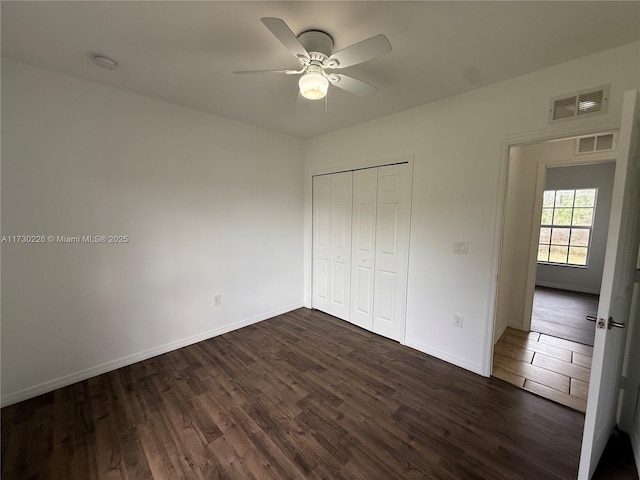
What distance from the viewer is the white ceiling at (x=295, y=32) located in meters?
1.38

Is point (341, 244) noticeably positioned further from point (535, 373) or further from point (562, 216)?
point (562, 216)

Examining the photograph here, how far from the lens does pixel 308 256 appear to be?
390cm

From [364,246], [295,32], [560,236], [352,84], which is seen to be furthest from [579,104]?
[560,236]

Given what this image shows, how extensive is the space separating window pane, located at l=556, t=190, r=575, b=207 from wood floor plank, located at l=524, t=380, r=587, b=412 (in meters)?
4.64

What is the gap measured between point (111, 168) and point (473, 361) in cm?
369

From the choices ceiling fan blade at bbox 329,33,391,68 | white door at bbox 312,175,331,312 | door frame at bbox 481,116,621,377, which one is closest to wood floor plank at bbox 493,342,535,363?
door frame at bbox 481,116,621,377

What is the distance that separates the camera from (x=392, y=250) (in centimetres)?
291

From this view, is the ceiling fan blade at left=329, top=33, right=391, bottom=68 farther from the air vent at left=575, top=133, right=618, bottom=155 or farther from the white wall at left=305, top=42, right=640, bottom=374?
the air vent at left=575, top=133, right=618, bottom=155

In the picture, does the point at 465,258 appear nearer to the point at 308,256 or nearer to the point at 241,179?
the point at 308,256

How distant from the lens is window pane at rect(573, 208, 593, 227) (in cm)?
488

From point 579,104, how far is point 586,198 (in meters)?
4.49

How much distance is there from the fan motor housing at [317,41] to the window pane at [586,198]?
5955 millimetres

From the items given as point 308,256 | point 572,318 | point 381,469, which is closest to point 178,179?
point 308,256

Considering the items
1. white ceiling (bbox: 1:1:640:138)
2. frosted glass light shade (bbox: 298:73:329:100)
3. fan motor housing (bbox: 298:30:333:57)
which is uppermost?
white ceiling (bbox: 1:1:640:138)
